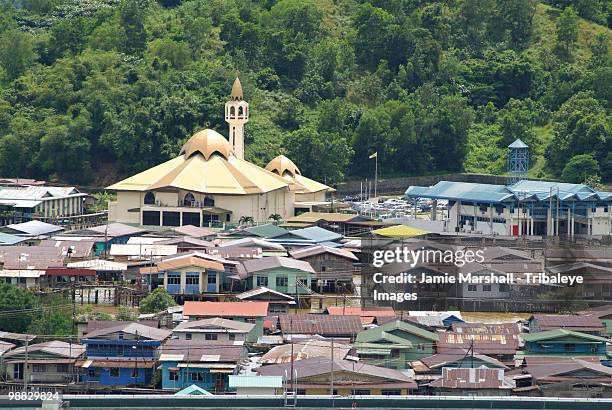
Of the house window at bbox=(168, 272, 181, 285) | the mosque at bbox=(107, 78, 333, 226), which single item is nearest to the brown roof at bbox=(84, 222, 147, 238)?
the mosque at bbox=(107, 78, 333, 226)

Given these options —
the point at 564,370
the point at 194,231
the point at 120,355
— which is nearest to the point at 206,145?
the point at 194,231

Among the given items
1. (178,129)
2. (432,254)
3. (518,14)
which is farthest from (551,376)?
A: (518,14)

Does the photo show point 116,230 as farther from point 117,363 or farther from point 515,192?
point 117,363

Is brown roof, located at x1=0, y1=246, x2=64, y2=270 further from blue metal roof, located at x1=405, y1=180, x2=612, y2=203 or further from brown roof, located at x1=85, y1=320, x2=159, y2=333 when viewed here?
blue metal roof, located at x1=405, y1=180, x2=612, y2=203

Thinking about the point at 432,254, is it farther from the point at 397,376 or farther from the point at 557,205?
the point at 557,205

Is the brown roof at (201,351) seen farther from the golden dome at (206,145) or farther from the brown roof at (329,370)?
the golden dome at (206,145)

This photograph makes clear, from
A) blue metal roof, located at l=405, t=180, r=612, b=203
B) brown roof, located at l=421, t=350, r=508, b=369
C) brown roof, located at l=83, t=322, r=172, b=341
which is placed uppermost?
blue metal roof, located at l=405, t=180, r=612, b=203

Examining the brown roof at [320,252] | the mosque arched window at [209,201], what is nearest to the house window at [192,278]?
the brown roof at [320,252]
